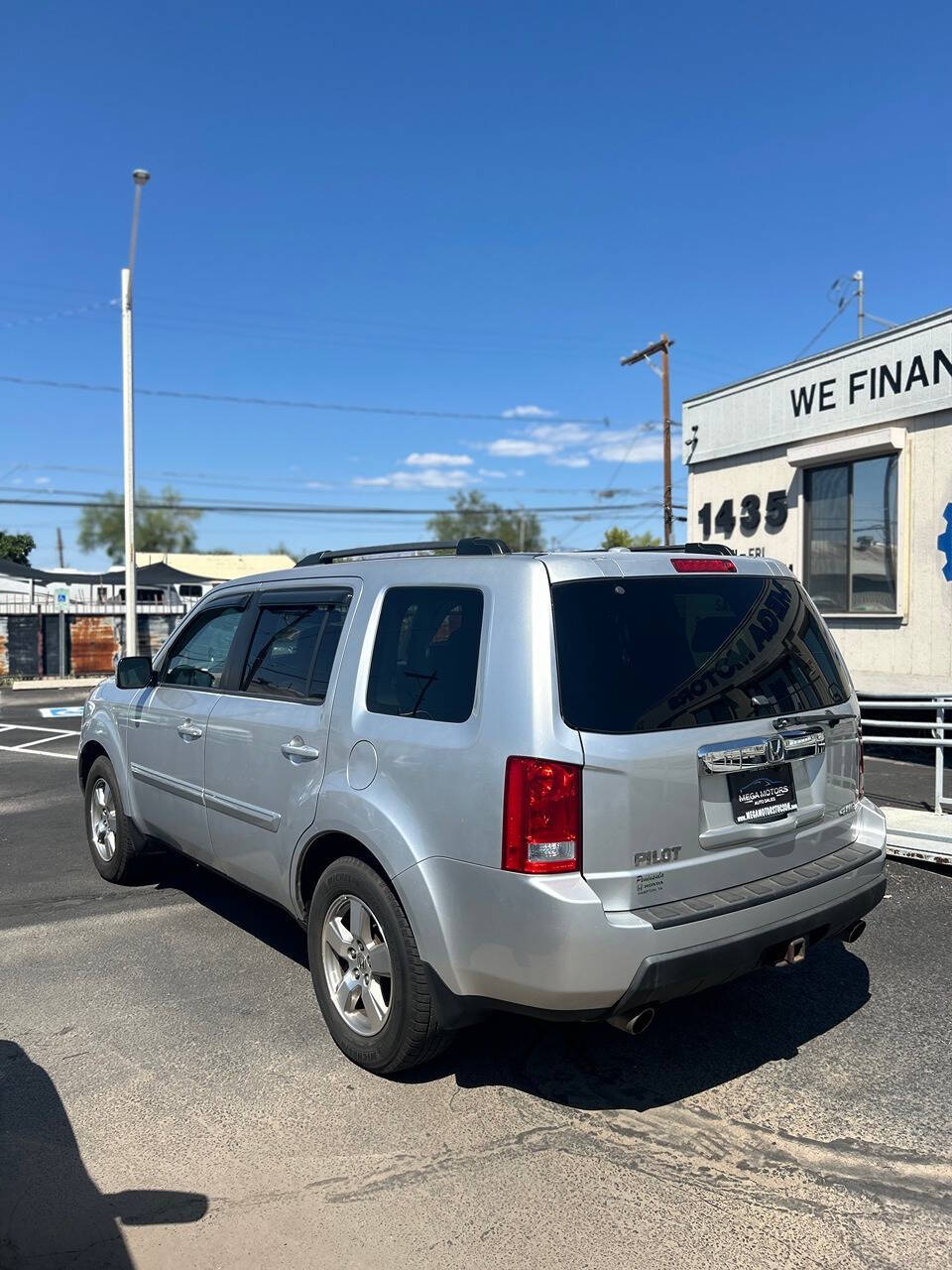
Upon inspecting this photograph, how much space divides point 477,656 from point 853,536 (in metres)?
10.9

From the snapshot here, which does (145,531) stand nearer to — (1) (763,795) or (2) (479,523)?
(2) (479,523)

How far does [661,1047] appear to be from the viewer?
12.9 ft

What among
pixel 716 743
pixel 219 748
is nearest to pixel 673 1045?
pixel 716 743

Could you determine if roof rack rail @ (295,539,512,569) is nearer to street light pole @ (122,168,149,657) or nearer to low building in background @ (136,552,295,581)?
street light pole @ (122,168,149,657)

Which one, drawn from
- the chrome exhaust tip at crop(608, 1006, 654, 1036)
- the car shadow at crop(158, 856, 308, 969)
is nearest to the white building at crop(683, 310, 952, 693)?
the car shadow at crop(158, 856, 308, 969)

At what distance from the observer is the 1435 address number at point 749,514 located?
14.0m

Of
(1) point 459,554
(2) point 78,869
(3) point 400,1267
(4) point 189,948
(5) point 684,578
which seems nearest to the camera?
(3) point 400,1267

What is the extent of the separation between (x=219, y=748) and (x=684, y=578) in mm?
2378

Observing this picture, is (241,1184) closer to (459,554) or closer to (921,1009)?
(459,554)

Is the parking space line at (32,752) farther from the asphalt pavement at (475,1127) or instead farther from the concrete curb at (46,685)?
the concrete curb at (46,685)

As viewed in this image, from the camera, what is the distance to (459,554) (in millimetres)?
3768

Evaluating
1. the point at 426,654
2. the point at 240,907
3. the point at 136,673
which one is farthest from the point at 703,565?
the point at 240,907

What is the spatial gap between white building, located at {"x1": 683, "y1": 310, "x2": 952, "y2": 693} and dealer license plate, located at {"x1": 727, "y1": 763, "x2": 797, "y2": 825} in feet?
29.6

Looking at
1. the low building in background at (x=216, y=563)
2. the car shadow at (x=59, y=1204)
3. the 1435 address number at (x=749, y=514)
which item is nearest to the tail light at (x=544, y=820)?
the car shadow at (x=59, y=1204)
